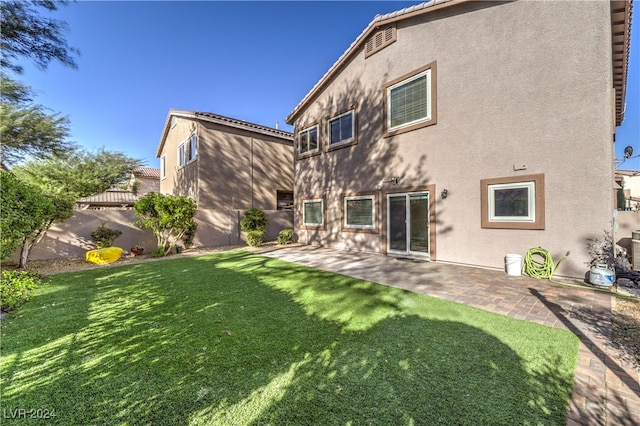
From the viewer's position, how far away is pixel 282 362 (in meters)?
2.94

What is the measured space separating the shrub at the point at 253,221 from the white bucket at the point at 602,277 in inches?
480

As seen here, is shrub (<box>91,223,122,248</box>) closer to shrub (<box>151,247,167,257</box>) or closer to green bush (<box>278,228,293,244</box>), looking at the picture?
shrub (<box>151,247,167,257</box>)

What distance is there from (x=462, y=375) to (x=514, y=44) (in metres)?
8.48

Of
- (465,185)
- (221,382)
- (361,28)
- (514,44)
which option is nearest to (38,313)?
(221,382)

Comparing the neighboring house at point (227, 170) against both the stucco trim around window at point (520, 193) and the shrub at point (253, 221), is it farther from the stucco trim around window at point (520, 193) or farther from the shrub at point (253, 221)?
the stucco trim around window at point (520, 193)

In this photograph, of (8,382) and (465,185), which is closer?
(8,382)

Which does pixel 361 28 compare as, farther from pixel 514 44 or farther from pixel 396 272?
pixel 396 272

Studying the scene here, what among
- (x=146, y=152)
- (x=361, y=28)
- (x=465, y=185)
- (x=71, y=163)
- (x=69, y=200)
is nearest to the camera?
(x=465, y=185)

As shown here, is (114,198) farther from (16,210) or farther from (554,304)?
(554,304)

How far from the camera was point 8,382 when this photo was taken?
261 centimetres

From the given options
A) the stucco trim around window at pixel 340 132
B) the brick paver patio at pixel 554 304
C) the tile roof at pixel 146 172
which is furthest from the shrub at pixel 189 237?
→ the tile roof at pixel 146 172

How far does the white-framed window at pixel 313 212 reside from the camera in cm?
1279

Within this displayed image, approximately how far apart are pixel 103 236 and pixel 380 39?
44.6 ft

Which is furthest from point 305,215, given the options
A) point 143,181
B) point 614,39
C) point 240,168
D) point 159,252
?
point 143,181
